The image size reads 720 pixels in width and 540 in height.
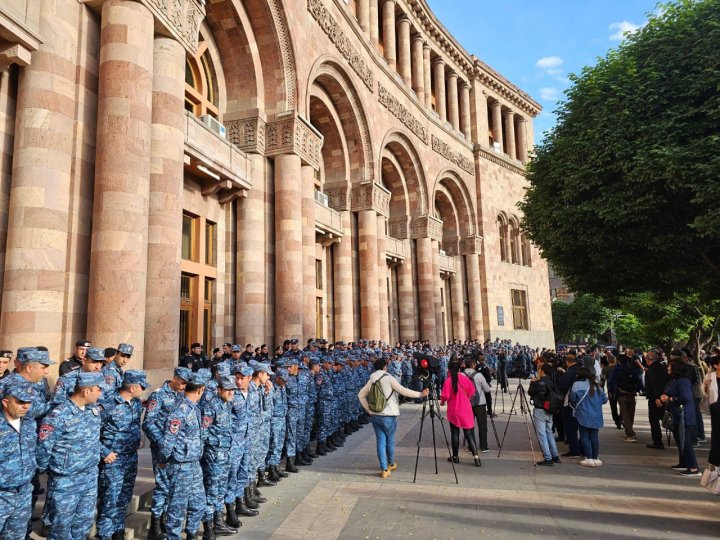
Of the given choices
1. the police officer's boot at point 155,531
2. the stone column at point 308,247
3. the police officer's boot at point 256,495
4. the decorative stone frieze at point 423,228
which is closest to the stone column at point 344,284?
the stone column at point 308,247

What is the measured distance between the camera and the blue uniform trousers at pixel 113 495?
449 cm

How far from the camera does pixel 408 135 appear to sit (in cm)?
2566

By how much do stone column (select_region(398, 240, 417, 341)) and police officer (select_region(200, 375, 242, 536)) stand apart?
68.1 feet

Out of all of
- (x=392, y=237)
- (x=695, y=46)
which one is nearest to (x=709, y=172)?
(x=695, y=46)

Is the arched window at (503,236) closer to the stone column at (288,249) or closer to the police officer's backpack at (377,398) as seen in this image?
the stone column at (288,249)

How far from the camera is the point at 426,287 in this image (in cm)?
2714

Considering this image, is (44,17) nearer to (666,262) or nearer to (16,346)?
(16,346)

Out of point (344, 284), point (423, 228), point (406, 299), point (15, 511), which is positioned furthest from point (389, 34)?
point (15, 511)

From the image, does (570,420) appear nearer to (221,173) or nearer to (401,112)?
(221,173)

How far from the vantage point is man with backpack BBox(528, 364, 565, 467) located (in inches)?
307

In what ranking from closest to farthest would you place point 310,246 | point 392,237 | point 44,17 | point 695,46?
point 44,17 < point 695,46 < point 310,246 < point 392,237

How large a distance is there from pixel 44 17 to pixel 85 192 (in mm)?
2824

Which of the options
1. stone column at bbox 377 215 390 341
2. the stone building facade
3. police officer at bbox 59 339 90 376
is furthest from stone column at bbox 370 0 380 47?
police officer at bbox 59 339 90 376

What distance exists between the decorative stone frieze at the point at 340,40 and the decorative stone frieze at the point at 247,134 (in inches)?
206
